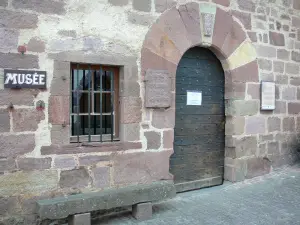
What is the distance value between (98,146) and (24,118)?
3.02ft

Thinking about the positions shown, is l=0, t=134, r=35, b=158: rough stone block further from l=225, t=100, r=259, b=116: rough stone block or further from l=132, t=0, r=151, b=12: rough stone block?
l=225, t=100, r=259, b=116: rough stone block

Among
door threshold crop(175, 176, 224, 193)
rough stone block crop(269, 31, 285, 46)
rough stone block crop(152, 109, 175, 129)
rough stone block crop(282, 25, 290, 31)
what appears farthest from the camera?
rough stone block crop(282, 25, 290, 31)

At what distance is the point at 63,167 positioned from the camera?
3.96 m

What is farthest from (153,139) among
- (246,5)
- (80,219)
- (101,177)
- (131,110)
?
(246,5)

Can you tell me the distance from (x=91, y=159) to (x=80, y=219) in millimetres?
726

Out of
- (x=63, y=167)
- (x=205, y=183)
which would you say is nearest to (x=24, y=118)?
(x=63, y=167)

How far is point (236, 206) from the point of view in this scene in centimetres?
446

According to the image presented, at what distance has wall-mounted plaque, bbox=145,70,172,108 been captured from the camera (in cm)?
448

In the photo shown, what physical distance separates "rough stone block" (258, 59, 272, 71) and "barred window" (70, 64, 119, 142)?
8.58 feet

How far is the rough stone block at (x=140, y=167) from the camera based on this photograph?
4301 mm

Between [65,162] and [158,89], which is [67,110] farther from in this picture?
[158,89]

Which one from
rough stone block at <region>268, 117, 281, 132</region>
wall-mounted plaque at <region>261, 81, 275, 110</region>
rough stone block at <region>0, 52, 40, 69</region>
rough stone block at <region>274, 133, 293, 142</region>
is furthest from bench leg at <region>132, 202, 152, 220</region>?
rough stone block at <region>274, 133, 293, 142</region>

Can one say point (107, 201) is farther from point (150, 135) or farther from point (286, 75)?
point (286, 75)

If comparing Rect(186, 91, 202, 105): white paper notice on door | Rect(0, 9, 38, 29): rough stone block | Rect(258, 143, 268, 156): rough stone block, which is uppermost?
Rect(0, 9, 38, 29): rough stone block
